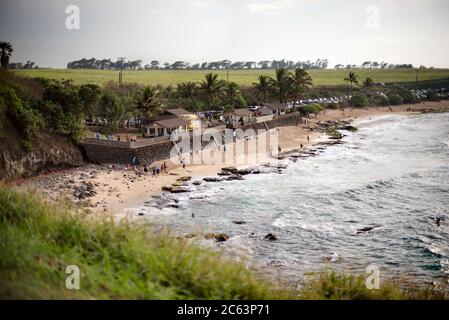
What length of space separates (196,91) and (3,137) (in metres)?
40.3

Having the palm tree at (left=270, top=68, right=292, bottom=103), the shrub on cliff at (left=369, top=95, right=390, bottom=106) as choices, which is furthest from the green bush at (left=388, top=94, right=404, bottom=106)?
the palm tree at (left=270, top=68, right=292, bottom=103)

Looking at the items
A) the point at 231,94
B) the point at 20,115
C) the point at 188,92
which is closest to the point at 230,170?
the point at 20,115

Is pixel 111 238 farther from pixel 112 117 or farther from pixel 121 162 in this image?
pixel 112 117

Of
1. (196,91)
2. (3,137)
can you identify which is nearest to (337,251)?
(3,137)

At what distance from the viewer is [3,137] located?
3159 centimetres

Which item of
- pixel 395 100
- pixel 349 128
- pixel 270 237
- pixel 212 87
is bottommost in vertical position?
pixel 270 237

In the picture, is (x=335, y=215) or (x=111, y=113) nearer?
(x=335, y=215)

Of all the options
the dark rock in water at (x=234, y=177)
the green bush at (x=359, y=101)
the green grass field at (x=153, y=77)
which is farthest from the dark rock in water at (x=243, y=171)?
the green bush at (x=359, y=101)

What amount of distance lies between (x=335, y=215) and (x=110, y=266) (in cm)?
2130

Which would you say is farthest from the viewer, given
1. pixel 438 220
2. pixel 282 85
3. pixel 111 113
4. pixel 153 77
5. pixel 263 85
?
pixel 153 77

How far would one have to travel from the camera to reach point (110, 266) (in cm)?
1041

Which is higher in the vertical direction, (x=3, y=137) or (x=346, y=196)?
(x=3, y=137)

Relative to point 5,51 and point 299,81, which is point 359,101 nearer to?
point 299,81

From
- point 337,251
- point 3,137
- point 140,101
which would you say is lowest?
point 337,251
